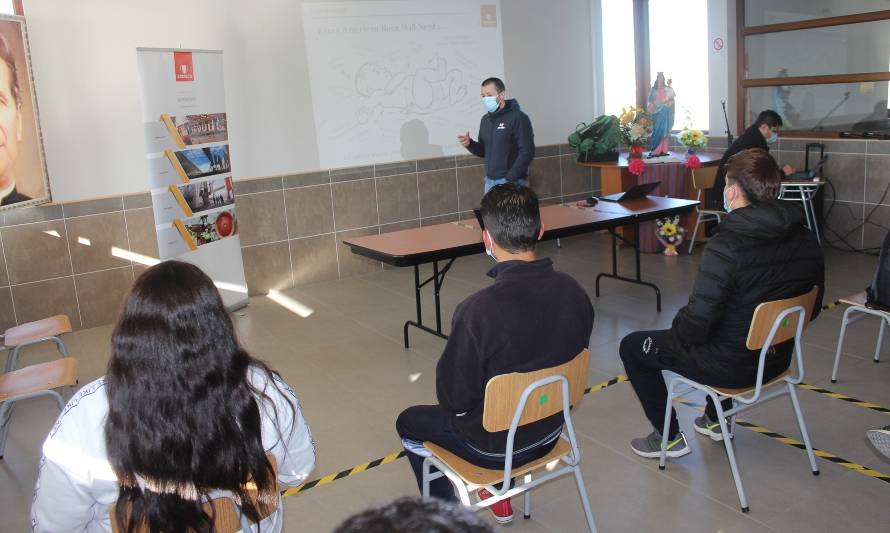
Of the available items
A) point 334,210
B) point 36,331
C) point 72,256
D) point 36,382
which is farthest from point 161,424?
point 334,210

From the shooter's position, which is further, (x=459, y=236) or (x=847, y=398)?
(x=459, y=236)

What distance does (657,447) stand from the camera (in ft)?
10.9

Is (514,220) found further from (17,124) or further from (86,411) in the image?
(17,124)

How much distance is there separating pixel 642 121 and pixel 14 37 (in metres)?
5.15

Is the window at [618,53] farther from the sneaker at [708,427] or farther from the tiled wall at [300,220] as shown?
the sneaker at [708,427]

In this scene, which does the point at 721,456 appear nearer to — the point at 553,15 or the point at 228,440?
the point at 228,440

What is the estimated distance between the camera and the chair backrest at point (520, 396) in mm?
2209

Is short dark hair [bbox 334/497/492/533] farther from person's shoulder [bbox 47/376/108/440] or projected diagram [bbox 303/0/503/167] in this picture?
projected diagram [bbox 303/0/503/167]

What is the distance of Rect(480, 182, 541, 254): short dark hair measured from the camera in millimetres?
2535

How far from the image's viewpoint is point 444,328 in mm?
5332

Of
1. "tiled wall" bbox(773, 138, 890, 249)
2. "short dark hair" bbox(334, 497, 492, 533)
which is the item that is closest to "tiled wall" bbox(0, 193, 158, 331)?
"short dark hair" bbox(334, 497, 492, 533)

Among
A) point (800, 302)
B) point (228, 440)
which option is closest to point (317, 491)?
point (228, 440)

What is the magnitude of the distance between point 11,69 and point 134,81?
0.98 meters

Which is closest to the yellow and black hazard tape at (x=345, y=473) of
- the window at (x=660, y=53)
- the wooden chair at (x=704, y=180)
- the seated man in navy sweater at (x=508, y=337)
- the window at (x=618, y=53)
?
the seated man in navy sweater at (x=508, y=337)
